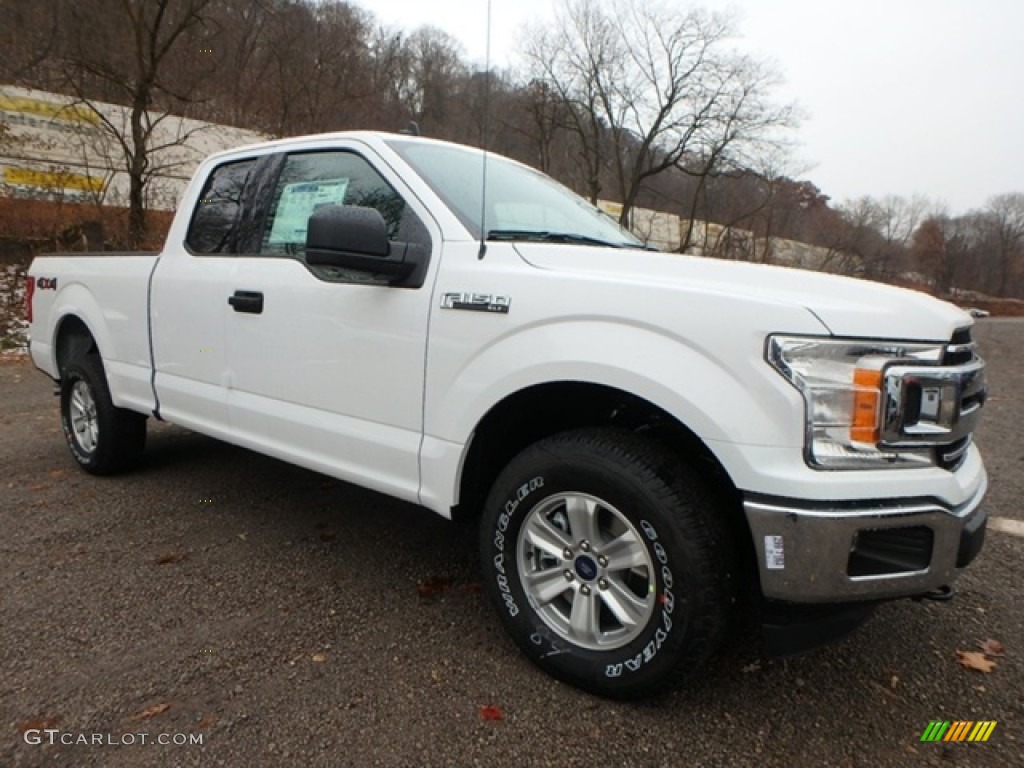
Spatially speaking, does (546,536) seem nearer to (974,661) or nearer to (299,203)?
(974,661)

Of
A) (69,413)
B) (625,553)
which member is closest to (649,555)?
(625,553)

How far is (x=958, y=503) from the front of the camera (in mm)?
1876

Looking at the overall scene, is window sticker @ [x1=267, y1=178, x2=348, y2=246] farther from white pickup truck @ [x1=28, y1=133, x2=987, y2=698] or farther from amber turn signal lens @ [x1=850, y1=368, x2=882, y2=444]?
amber turn signal lens @ [x1=850, y1=368, x2=882, y2=444]

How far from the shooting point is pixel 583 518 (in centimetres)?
217

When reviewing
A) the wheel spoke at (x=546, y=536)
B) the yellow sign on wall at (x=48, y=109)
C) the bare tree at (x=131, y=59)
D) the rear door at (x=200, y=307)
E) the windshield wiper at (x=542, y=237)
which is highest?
the bare tree at (x=131, y=59)

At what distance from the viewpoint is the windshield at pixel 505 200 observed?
2.69 meters

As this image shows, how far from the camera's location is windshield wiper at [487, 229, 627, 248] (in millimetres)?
2590

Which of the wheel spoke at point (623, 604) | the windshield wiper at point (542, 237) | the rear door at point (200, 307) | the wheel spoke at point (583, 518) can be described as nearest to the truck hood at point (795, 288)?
the windshield wiper at point (542, 237)

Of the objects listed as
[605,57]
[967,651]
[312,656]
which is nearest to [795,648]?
[967,651]

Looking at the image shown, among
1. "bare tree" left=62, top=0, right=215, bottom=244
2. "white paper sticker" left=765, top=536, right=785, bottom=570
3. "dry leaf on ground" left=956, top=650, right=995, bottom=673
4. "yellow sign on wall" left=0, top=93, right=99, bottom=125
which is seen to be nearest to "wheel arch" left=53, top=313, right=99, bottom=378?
"white paper sticker" left=765, top=536, right=785, bottom=570

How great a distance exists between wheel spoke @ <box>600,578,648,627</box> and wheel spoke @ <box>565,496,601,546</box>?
0.16 metres

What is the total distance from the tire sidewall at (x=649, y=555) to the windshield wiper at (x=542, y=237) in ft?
2.99

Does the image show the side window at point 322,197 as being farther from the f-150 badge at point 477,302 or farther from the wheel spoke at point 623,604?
the wheel spoke at point 623,604

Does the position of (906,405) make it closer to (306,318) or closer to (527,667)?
(527,667)
